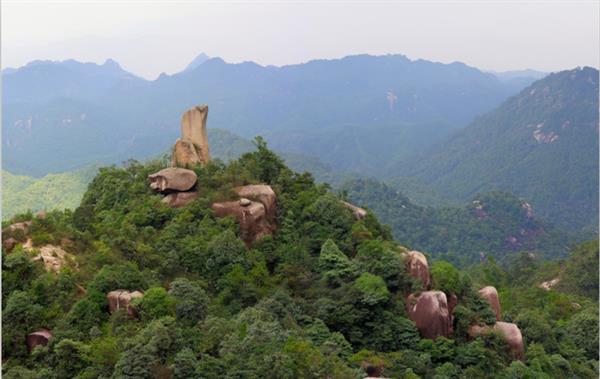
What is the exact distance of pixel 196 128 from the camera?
22656 millimetres

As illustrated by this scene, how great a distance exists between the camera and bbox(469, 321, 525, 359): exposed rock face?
1725cm

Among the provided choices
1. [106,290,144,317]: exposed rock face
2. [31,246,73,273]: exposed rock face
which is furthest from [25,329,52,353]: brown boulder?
[31,246,73,273]: exposed rock face

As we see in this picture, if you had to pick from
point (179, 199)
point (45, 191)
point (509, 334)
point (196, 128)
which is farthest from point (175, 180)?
point (45, 191)

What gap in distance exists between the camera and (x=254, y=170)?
71.4ft

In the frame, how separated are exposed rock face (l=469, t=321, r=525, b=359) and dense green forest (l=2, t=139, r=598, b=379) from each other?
0.23m

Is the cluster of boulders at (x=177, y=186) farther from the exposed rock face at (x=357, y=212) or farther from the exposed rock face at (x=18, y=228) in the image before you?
the exposed rock face at (x=357, y=212)

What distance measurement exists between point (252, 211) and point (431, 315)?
638cm

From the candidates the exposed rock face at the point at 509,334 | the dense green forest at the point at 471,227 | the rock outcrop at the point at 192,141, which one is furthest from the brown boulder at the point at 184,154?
the dense green forest at the point at 471,227

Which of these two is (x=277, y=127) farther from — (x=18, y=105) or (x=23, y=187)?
(x=23, y=187)

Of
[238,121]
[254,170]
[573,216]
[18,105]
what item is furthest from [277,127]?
[254,170]

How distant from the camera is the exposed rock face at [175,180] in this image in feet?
64.6

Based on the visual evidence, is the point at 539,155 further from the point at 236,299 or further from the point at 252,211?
the point at 236,299

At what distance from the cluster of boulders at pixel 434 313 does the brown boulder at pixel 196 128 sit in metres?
8.97

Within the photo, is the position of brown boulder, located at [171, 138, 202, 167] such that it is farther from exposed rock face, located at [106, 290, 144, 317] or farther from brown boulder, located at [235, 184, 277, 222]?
exposed rock face, located at [106, 290, 144, 317]
